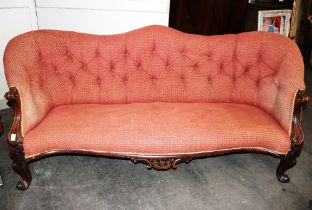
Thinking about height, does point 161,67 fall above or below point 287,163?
above

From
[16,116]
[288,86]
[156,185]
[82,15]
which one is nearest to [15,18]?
[82,15]

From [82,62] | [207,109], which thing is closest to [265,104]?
[207,109]

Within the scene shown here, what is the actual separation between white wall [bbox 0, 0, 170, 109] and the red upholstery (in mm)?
558

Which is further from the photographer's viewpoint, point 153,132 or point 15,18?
point 15,18

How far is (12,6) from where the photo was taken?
105 inches

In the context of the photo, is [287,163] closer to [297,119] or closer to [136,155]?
[297,119]

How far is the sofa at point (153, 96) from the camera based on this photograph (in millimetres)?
1772

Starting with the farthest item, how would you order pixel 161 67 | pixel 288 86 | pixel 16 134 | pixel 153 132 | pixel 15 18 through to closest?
pixel 15 18 → pixel 161 67 → pixel 288 86 → pixel 153 132 → pixel 16 134

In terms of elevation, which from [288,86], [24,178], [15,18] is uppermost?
[15,18]

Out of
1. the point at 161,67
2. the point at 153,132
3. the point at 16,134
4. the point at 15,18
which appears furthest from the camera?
the point at 15,18

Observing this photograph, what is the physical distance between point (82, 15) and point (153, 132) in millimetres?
1609

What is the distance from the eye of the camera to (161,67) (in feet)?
7.39

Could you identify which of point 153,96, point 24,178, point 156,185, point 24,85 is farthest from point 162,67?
point 24,178

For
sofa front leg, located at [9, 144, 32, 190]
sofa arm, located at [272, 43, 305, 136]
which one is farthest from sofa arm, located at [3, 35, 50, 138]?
sofa arm, located at [272, 43, 305, 136]
